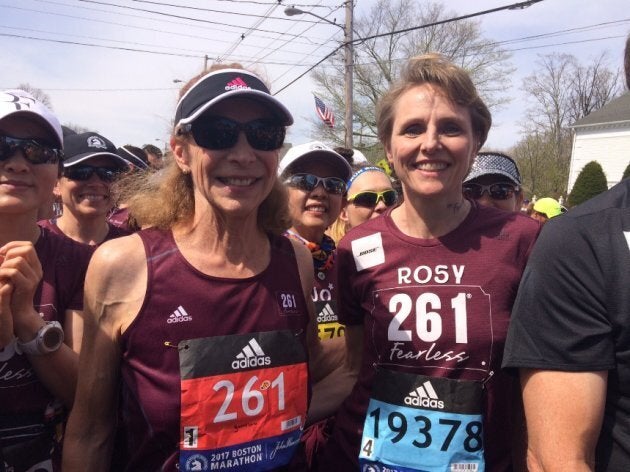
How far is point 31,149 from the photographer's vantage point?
6.82 feet

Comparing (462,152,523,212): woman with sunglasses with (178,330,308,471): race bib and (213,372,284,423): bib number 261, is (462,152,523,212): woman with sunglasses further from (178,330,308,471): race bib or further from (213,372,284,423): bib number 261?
(213,372,284,423): bib number 261

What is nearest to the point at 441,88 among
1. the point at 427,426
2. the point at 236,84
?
the point at 236,84

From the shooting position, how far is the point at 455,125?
7.23 ft

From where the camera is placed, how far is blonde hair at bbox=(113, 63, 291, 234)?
6.61ft

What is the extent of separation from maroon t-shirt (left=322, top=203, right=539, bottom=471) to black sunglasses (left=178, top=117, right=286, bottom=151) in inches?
28.2

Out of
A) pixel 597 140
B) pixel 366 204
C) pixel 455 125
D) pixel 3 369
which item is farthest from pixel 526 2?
pixel 597 140

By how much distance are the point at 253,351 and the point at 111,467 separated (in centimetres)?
79

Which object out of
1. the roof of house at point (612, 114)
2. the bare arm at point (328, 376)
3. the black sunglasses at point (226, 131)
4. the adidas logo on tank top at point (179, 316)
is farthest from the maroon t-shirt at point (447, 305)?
the roof of house at point (612, 114)

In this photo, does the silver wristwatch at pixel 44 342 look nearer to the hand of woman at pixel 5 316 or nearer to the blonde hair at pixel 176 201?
the hand of woman at pixel 5 316

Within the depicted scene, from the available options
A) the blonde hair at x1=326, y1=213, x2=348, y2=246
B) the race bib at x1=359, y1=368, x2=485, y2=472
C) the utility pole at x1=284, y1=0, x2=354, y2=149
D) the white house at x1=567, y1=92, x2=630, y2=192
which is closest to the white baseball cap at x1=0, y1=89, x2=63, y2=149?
the race bib at x1=359, y1=368, x2=485, y2=472

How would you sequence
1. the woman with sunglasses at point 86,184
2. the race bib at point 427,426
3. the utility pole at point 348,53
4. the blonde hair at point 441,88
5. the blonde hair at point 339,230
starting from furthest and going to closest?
the utility pole at point 348,53 → the blonde hair at point 339,230 → the woman with sunglasses at point 86,184 → the blonde hair at point 441,88 → the race bib at point 427,426

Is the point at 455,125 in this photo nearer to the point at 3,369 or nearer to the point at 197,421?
the point at 197,421

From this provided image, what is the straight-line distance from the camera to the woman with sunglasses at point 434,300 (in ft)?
6.68

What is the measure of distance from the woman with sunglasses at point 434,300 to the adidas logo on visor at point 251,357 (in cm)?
57
